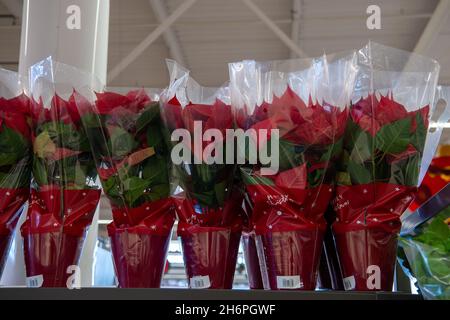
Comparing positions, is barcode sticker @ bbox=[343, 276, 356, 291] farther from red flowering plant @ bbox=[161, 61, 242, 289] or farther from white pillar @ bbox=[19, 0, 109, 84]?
white pillar @ bbox=[19, 0, 109, 84]

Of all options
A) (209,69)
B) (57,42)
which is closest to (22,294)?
(57,42)

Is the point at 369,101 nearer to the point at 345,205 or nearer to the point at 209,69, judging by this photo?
the point at 345,205

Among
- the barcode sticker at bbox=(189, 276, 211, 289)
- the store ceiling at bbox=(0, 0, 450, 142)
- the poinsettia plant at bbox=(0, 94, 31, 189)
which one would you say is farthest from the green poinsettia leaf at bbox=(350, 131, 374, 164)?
the store ceiling at bbox=(0, 0, 450, 142)

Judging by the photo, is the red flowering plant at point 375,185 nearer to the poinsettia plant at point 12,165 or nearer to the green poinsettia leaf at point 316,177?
the green poinsettia leaf at point 316,177

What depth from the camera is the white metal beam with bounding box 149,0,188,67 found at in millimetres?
6051

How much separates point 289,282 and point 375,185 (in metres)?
0.25

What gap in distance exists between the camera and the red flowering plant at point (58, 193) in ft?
3.68

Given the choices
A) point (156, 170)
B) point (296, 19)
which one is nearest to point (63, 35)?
point (156, 170)

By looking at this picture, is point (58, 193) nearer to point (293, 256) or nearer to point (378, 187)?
point (293, 256)

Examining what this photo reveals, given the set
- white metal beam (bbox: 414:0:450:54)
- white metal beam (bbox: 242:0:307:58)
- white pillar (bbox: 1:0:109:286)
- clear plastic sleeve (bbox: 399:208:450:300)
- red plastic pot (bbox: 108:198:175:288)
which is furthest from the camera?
white metal beam (bbox: 414:0:450:54)

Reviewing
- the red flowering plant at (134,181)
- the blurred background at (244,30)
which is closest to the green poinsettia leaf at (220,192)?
the red flowering plant at (134,181)

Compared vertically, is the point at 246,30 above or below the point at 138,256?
above

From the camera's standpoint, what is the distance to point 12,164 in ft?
3.79

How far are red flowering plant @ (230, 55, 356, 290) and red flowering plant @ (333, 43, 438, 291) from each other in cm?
4
